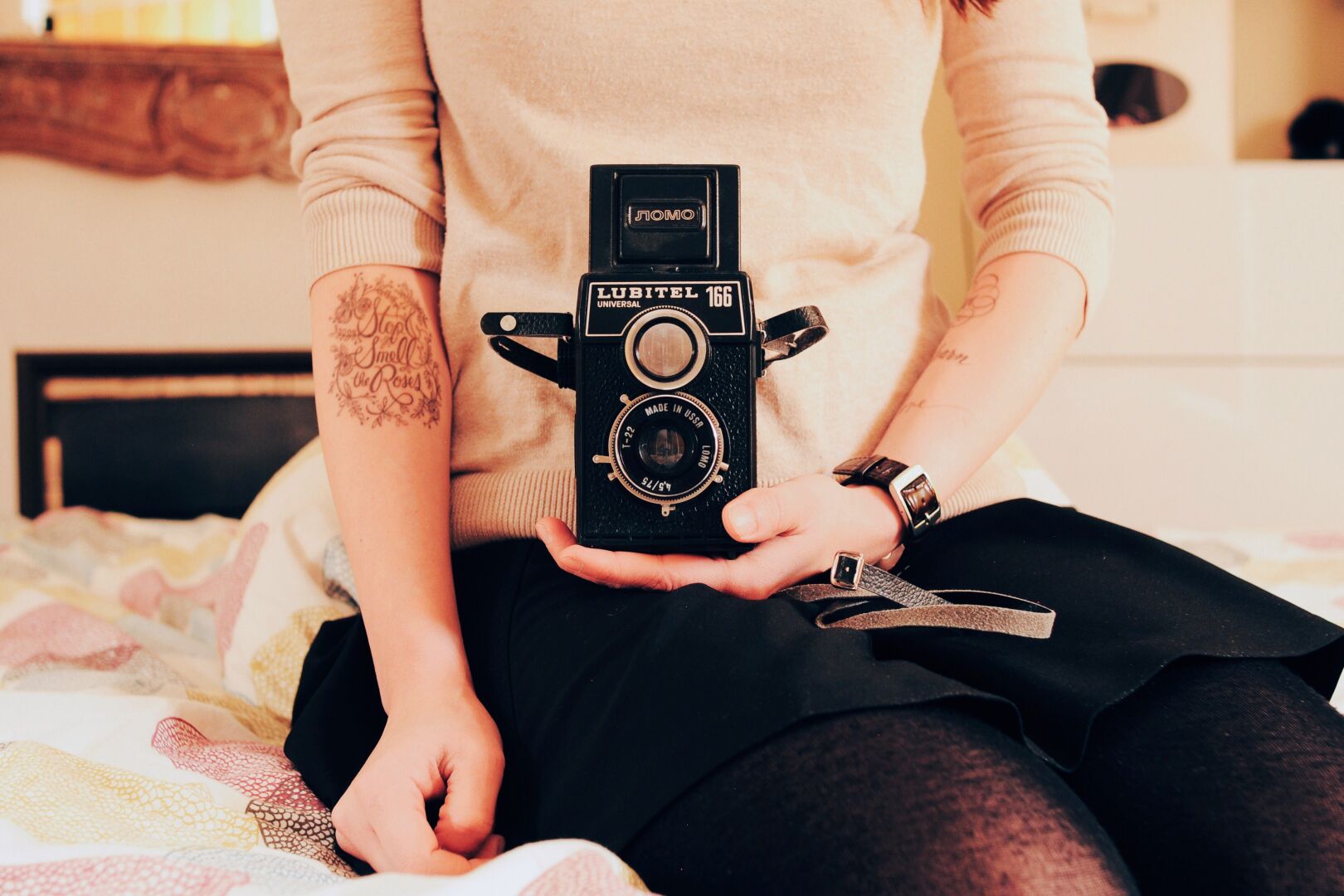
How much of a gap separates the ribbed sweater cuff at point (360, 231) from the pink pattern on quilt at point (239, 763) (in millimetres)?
312

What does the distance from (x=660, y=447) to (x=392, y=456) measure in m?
0.18

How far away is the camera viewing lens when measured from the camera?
0.56m

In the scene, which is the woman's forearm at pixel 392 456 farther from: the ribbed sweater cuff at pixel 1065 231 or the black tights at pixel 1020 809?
the ribbed sweater cuff at pixel 1065 231

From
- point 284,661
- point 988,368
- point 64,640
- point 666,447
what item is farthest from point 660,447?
point 64,640

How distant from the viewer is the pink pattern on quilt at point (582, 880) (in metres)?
0.40

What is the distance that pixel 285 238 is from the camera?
242 centimetres

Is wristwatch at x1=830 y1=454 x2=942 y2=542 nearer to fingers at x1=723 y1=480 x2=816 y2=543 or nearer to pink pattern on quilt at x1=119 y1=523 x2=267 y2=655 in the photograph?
fingers at x1=723 y1=480 x2=816 y2=543

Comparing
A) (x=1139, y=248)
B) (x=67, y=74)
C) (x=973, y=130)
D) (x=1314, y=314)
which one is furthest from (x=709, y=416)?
(x=67, y=74)

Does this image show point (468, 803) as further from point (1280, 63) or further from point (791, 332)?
point (1280, 63)

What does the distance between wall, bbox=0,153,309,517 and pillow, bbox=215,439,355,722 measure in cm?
150

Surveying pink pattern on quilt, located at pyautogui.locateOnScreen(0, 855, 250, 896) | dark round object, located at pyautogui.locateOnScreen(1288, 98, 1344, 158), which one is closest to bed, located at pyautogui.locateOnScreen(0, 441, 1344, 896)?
pink pattern on quilt, located at pyautogui.locateOnScreen(0, 855, 250, 896)

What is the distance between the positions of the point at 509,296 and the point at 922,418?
27 centimetres

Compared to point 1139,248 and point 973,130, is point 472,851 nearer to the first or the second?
point 973,130

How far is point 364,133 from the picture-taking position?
2.29 ft
